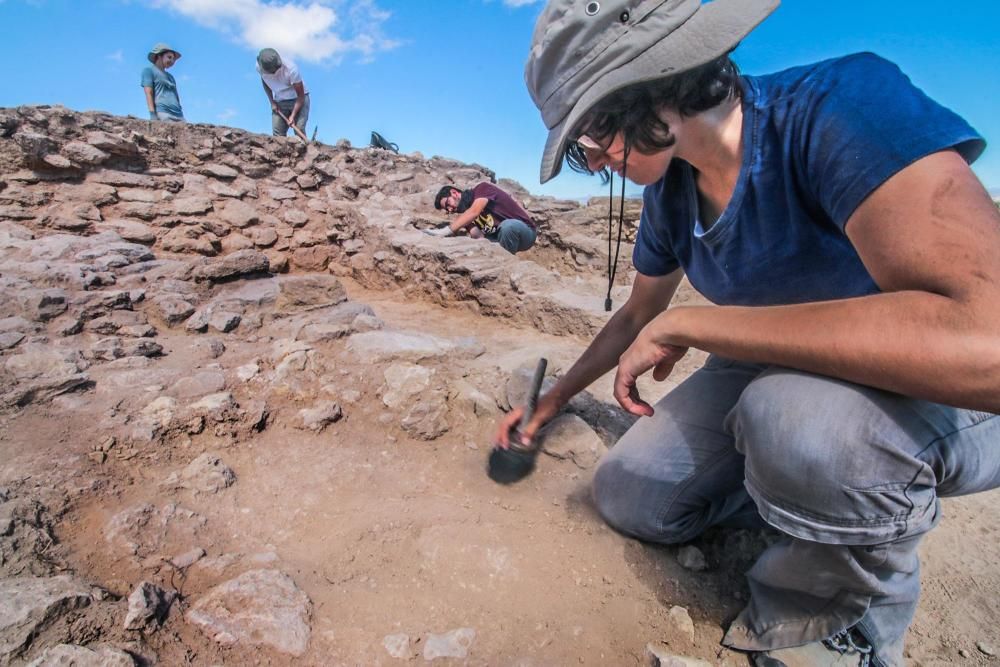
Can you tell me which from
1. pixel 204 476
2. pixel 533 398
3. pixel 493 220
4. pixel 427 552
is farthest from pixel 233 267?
pixel 427 552

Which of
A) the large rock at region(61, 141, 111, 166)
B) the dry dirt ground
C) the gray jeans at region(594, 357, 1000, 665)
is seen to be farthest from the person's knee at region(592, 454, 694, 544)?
the large rock at region(61, 141, 111, 166)

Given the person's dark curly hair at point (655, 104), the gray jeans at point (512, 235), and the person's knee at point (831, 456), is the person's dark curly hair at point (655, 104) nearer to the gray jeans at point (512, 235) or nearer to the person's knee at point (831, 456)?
the person's knee at point (831, 456)

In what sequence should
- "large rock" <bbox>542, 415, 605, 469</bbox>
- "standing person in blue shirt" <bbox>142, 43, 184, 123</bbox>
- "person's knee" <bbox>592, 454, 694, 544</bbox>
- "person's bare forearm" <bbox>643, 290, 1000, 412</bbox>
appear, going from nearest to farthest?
"person's bare forearm" <bbox>643, 290, 1000, 412</bbox> < "person's knee" <bbox>592, 454, 694, 544</bbox> < "large rock" <bbox>542, 415, 605, 469</bbox> < "standing person in blue shirt" <bbox>142, 43, 184, 123</bbox>

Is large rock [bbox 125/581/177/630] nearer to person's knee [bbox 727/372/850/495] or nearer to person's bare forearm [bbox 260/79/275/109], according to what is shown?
person's knee [bbox 727/372/850/495]

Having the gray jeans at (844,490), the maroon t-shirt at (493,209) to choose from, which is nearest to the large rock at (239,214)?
the maroon t-shirt at (493,209)

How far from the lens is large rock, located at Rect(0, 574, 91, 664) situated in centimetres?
96

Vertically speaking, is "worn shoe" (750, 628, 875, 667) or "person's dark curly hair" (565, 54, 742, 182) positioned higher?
"person's dark curly hair" (565, 54, 742, 182)

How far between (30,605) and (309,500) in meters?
0.74

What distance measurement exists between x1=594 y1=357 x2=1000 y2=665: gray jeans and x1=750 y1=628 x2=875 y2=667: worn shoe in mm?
28

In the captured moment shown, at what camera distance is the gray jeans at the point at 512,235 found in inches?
207

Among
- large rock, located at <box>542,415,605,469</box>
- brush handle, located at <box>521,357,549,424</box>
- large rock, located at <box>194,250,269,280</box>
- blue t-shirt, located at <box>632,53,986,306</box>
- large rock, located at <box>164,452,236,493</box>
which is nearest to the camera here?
blue t-shirt, located at <box>632,53,986,306</box>

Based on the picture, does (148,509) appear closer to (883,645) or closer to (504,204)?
(883,645)

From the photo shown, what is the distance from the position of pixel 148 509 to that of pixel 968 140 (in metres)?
2.09

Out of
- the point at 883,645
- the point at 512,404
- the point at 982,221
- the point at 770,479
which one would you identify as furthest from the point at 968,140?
the point at 512,404
